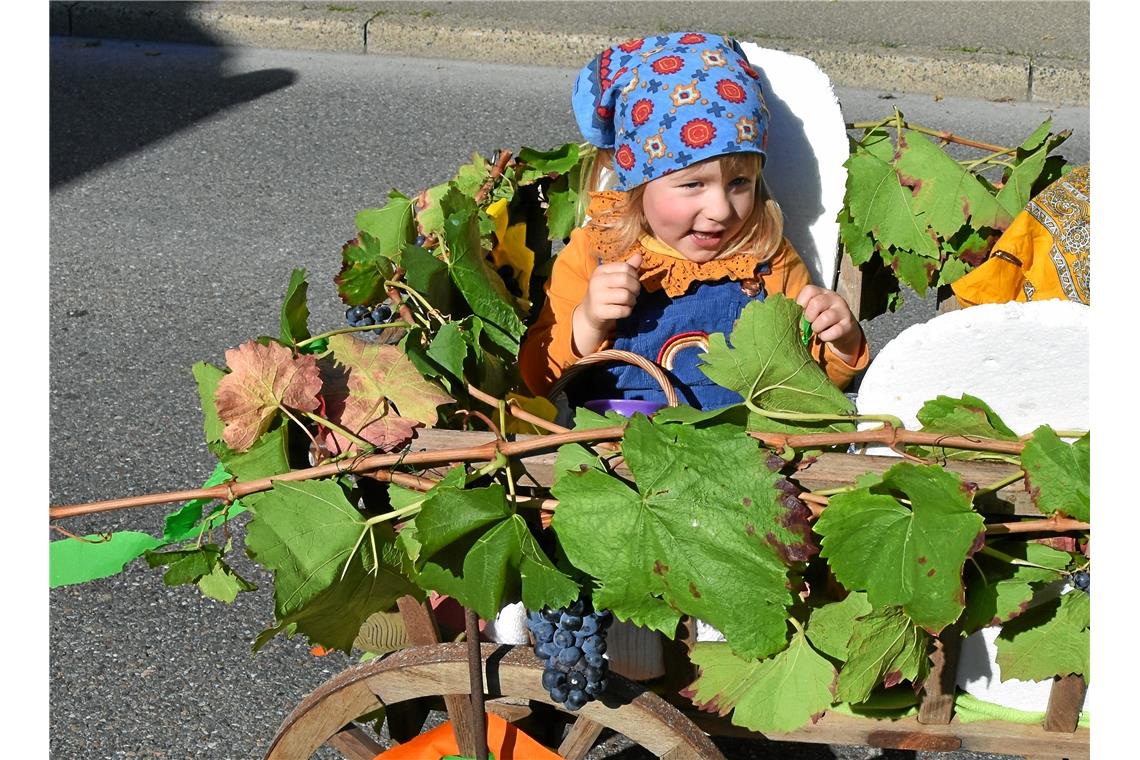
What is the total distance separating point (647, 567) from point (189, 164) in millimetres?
3625

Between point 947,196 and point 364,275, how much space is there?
2.91ft

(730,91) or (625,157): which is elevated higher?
(730,91)

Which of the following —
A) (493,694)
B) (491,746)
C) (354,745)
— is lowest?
(354,745)

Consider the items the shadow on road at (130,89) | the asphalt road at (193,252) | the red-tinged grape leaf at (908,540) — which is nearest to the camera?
the red-tinged grape leaf at (908,540)

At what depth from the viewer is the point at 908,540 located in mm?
1103

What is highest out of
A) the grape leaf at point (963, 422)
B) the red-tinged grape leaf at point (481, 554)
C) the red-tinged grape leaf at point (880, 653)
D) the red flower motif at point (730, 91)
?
the red flower motif at point (730, 91)

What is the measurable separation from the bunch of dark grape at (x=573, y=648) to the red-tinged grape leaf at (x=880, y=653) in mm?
243

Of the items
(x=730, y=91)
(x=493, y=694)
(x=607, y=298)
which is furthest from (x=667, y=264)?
(x=493, y=694)

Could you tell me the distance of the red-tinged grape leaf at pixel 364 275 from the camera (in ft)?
5.24

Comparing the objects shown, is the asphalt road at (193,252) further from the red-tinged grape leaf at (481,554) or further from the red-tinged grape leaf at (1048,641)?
the red-tinged grape leaf at (481,554)

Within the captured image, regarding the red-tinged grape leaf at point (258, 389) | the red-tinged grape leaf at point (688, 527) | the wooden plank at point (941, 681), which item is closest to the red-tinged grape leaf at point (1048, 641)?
the wooden plank at point (941, 681)

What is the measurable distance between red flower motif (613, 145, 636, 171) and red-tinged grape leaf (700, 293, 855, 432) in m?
0.59

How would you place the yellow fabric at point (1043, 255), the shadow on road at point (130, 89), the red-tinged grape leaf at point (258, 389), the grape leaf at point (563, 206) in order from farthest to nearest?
the shadow on road at point (130, 89) → the grape leaf at point (563, 206) → the yellow fabric at point (1043, 255) → the red-tinged grape leaf at point (258, 389)

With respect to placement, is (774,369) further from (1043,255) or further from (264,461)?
(1043,255)
